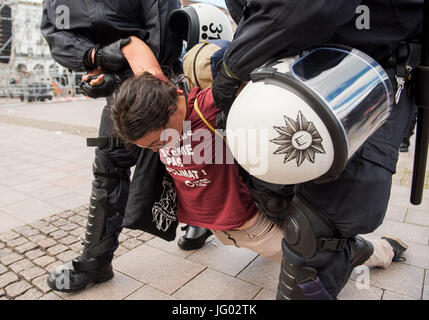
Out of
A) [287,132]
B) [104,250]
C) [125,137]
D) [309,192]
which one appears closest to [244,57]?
[287,132]

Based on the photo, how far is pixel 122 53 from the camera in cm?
177

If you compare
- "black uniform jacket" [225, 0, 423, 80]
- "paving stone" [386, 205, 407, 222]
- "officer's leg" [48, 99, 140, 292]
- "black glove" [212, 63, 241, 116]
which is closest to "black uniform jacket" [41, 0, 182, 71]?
"officer's leg" [48, 99, 140, 292]

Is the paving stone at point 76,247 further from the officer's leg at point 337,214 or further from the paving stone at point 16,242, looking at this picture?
the officer's leg at point 337,214

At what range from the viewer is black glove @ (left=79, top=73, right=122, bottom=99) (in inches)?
71.7

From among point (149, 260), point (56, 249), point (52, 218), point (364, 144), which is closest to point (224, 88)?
point (364, 144)

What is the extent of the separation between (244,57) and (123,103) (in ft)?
1.96

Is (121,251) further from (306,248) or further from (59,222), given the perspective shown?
(306,248)

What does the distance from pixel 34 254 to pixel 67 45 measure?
1.56 metres

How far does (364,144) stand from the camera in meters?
1.16

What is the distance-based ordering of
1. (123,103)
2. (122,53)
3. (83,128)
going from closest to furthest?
(123,103) → (122,53) → (83,128)

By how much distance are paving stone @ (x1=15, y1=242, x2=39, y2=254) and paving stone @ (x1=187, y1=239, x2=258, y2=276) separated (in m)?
1.19

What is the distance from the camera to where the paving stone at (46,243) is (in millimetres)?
2652

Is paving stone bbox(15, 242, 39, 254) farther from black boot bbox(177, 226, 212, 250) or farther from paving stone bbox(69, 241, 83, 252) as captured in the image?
black boot bbox(177, 226, 212, 250)

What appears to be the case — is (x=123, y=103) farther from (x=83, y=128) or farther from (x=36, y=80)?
(x=36, y=80)
